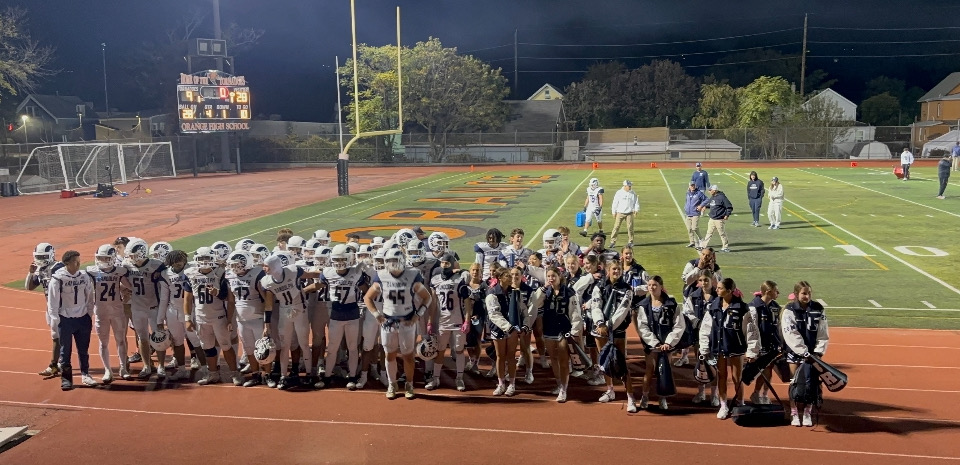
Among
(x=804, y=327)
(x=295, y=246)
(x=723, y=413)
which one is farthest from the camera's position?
(x=295, y=246)

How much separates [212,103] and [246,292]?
42956mm

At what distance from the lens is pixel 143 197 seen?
120 ft

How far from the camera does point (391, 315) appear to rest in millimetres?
8977

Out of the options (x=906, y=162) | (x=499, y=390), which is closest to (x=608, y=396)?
(x=499, y=390)

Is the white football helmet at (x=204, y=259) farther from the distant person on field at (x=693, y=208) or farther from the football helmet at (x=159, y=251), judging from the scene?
the distant person on field at (x=693, y=208)

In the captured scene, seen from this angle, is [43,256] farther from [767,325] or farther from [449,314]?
[767,325]

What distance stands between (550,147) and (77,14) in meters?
66.9

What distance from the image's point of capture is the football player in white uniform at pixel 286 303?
9.25 metres

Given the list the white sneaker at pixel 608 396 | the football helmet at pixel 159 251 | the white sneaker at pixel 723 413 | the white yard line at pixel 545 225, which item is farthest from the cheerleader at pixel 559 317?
the white yard line at pixel 545 225

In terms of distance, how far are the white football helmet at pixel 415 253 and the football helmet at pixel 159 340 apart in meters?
3.33

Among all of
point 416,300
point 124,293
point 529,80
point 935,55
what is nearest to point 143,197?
point 124,293

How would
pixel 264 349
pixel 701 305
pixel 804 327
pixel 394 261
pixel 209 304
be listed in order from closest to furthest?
pixel 804 327 < pixel 701 305 < pixel 394 261 < pixel 264 349 < pixel 209 304

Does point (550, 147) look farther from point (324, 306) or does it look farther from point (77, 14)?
point (77, 14)

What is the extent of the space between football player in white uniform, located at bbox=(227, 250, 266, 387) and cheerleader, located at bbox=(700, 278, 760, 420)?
534 cm
